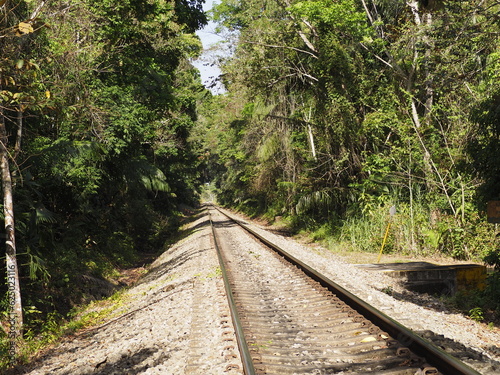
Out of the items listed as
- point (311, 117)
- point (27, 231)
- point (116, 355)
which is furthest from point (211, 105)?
point (116, 355)

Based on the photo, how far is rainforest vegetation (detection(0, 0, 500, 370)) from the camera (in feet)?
26.3

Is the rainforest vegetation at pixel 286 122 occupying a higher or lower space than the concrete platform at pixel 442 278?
higher

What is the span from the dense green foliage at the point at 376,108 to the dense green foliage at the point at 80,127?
14.9 feet

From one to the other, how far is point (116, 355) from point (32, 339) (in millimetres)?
3156

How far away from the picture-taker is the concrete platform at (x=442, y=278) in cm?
898

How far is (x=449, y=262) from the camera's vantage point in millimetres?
11789

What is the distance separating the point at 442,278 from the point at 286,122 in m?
16.5

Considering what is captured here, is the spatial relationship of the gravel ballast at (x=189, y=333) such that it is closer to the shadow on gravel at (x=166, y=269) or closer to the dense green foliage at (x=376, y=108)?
the shadow on gravel at (x=166, y=269)

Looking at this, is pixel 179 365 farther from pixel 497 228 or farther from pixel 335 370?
pixel 497 228

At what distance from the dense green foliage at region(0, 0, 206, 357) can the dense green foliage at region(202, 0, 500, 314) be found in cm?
454

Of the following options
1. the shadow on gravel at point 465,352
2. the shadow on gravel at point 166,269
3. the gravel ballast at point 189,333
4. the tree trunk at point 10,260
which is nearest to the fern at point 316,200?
the shadow on gravel at point 166,269

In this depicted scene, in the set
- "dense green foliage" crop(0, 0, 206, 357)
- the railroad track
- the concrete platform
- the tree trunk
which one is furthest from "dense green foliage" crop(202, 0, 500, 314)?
the tree trunk

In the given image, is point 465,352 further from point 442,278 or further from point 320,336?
point 442,278

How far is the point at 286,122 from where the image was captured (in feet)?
80.0
